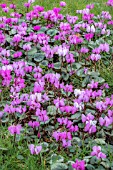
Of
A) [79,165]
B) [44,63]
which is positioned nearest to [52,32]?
[44,63]

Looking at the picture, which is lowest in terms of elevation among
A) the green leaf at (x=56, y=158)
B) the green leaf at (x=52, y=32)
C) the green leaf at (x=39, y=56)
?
the green leaf at (x=56, y=158)

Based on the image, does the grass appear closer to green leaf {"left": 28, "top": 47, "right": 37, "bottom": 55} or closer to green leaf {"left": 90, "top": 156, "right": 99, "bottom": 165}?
green leaf {"left": 28, "top": 47, "right": 37, "bottom": 55}

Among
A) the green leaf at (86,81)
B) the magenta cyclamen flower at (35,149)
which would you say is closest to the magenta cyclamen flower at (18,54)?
the green leaf at (86,81)

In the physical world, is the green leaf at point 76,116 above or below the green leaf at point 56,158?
above

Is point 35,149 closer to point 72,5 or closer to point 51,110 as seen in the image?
point 51,110

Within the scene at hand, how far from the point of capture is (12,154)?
11.0 ft

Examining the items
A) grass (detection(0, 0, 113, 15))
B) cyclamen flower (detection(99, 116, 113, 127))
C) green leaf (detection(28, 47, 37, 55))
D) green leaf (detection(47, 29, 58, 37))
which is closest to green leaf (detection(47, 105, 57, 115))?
cyclamen flower (detection(99, 116, 113, 127))

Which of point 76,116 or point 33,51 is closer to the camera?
point 76,116

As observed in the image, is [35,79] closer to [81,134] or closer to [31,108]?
[31,108]

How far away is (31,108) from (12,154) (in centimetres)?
55

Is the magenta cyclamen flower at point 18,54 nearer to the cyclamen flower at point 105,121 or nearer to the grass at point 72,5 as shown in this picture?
the cyclamen flower at point 105,121

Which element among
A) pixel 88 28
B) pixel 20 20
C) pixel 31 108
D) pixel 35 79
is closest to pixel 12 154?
pixel 31 108

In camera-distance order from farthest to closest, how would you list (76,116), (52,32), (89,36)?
(52,32) < (89,36) < (76,116)

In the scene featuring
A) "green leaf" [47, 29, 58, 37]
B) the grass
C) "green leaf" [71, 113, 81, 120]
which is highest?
the grass
